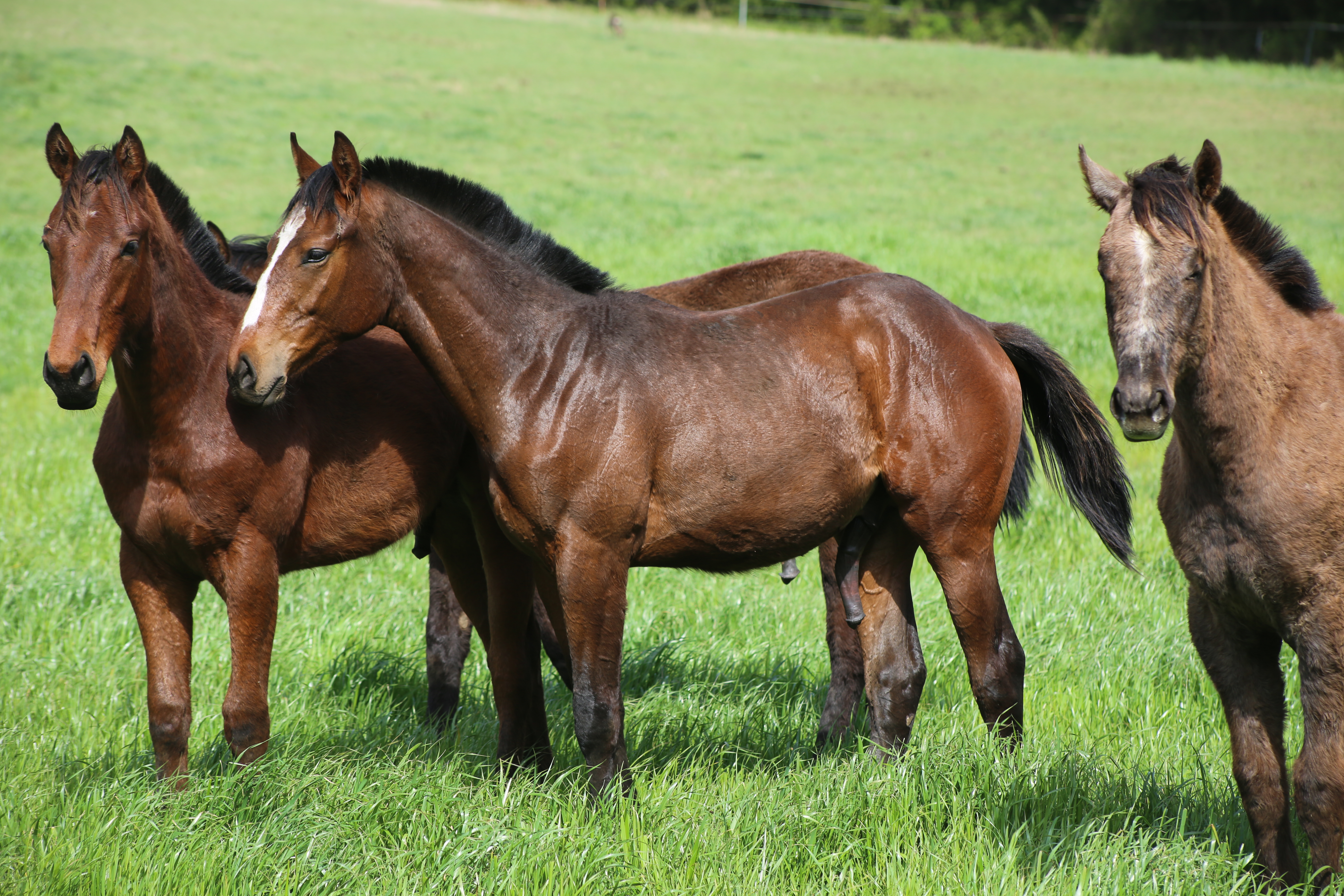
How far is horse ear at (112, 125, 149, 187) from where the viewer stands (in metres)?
3.36

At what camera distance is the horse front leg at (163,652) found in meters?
3.63

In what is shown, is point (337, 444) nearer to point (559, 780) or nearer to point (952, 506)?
point (559, 780)

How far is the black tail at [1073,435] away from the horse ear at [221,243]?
3.02 meters

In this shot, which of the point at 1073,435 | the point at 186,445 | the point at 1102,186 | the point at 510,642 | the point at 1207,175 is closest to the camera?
the point at 1207,175

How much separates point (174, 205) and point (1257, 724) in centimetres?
390

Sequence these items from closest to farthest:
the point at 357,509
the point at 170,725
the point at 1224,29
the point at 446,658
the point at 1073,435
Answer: the point at 170,725 < the point at 357,509 < the point at 1073,435 < the point at 446,658 < the point at 1224,29

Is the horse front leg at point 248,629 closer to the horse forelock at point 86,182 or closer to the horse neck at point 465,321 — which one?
the horse neck at point 465,321

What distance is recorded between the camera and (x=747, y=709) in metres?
4.51

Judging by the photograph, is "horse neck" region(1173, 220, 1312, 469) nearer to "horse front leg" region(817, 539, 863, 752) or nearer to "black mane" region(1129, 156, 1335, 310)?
"black mane" region(1129, 156, 1335, 310)

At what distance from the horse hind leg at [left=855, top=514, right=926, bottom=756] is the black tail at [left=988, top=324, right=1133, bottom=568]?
541mm

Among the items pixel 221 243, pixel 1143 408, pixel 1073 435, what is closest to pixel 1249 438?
pixel 1143 408

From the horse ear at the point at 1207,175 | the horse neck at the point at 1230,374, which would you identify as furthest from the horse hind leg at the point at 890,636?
the horse ear at the point at 1207,175

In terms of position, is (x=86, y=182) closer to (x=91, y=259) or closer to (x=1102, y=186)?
(x=91, y=259)

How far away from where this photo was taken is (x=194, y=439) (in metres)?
3.53
